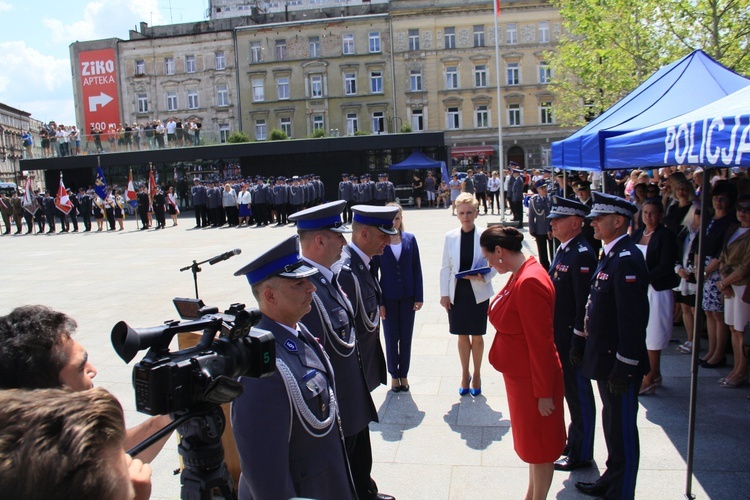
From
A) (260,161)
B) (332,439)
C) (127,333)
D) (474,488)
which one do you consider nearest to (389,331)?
(474,488)

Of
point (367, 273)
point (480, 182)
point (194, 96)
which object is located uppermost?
point (194, 96)

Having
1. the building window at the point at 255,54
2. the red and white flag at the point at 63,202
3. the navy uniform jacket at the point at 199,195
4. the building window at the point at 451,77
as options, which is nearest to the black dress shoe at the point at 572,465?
the navy uniform jacket at the point at 199,195

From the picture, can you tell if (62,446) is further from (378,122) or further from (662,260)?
(378,122)

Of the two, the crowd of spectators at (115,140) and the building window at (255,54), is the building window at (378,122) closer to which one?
the building window at (255,54)

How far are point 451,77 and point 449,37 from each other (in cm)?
329

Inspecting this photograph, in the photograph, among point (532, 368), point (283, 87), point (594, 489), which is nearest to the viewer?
point (532, 368)

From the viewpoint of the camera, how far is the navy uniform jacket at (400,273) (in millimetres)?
6188

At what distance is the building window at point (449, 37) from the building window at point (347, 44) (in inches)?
313

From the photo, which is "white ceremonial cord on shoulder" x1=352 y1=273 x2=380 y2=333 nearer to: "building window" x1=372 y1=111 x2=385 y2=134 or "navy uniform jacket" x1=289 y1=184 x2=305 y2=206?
"navy uniform jacket" x1=289 y1=184 x2=305 y2=206

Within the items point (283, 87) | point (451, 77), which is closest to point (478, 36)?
point (451, 77)

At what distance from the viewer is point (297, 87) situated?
5456cm

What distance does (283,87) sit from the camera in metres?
54.9

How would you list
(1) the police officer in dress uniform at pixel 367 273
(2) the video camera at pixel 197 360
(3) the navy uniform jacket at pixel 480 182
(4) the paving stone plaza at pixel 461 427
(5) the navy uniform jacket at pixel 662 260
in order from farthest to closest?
(3) the navy uniform jacket at pixel 480 182 → (5) the navy uniform jacket at pixel 662 260 → (1) the police officer in dress uniform at pixel 367 273 → (4) the paving stone plaza at pixel 461 427 → (2) the video camera at pixel 197 360

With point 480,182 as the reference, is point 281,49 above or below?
above
